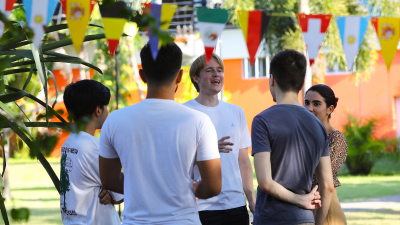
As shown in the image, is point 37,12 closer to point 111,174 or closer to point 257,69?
point 111,174

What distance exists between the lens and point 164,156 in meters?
1.73

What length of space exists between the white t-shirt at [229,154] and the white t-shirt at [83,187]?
2.35 feet

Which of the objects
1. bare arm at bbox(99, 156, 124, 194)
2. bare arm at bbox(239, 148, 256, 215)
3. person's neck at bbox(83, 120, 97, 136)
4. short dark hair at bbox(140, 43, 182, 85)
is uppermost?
short dark hair at bbox(140, 43, 182, 85)

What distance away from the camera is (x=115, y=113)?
1.81 m

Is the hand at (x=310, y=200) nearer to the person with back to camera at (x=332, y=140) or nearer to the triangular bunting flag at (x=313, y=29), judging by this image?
the person with back to camera at (x=332, y=140)

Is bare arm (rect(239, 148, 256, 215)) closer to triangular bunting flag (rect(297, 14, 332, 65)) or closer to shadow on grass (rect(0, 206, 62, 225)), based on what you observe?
triangular bunting flag (rect(297, 14, 332, 65))

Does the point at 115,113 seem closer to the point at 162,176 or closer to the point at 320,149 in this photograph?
the point at 162,176

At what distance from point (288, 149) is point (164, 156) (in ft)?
2.17

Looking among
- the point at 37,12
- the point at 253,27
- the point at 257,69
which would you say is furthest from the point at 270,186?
the point at 257,69

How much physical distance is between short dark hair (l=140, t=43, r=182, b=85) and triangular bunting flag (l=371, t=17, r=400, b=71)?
2347mm

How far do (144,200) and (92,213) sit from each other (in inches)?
19.7

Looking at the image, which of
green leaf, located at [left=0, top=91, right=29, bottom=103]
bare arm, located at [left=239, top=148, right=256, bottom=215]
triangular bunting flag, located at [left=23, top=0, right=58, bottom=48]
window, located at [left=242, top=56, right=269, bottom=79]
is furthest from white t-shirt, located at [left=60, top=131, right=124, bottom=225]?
window, located at [left=242, top=56, right=269, bottom=79]

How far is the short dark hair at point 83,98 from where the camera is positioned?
222cm

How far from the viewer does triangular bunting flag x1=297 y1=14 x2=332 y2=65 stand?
12.7 ft
